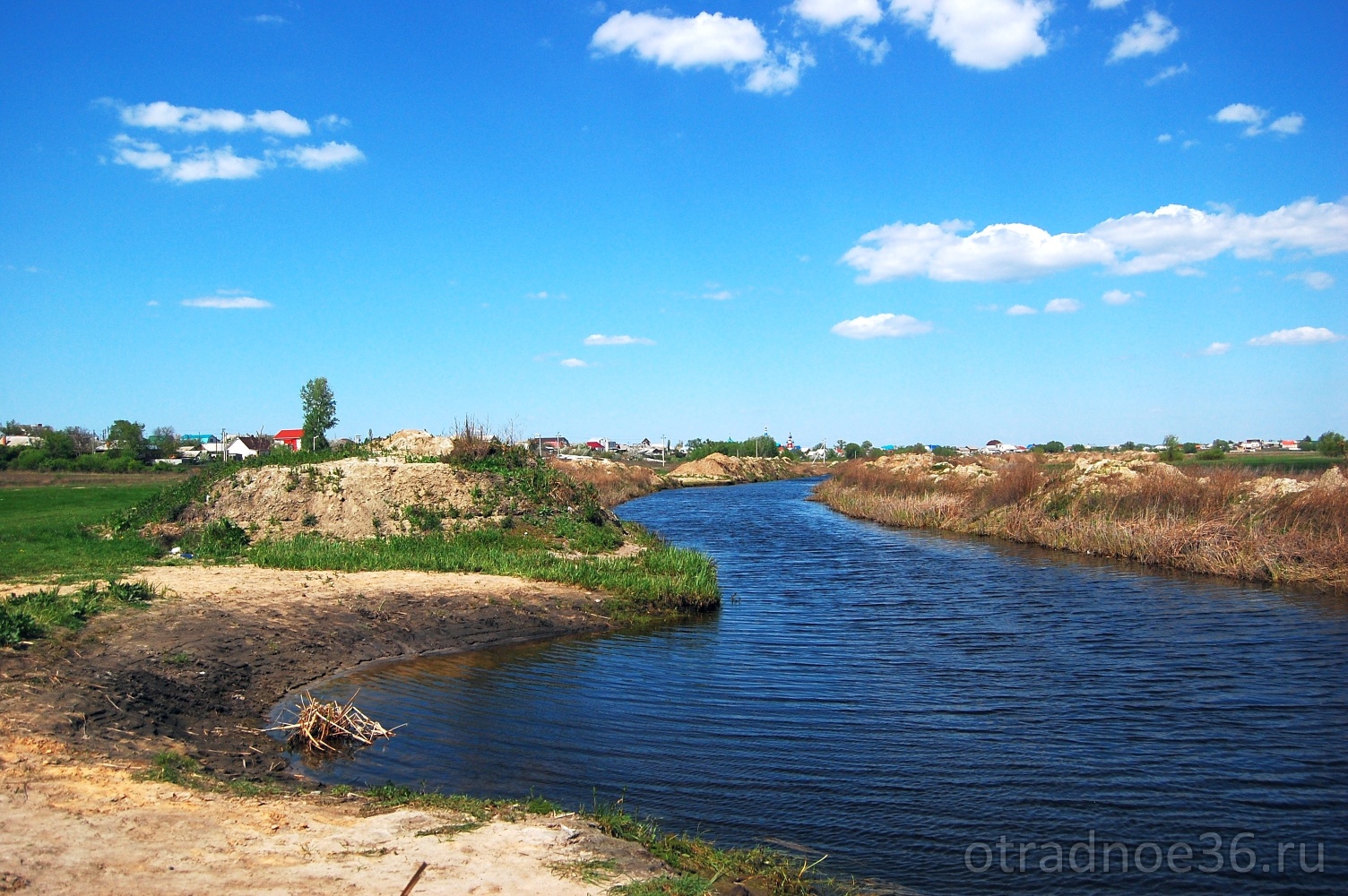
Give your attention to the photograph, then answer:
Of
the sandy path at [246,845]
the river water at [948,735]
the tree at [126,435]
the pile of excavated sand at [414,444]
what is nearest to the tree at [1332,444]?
the river water at [948,735]

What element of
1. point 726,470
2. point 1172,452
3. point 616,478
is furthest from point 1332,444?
point 726,470

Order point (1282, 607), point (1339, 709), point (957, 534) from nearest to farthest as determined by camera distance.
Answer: point (1339, 709) → point (1282, 607) → point (957, 534)

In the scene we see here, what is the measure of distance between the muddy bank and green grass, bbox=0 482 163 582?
1439 millimetres

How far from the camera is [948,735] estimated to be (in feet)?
37.8

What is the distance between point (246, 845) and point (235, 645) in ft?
24.9

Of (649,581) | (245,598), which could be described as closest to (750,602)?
(649,581)

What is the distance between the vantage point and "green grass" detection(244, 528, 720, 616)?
2005 centimetres

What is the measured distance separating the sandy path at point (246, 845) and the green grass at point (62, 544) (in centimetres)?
1014

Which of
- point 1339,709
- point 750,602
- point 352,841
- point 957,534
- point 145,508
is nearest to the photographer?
point 352,841

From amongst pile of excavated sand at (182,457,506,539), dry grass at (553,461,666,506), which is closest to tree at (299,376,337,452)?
dry grass at (553,461,666,506)

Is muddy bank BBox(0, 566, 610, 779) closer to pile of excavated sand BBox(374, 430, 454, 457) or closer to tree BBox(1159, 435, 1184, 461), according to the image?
pile of excavated sand BBox(374, 430, 454, 457)

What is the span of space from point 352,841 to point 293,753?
383 cm

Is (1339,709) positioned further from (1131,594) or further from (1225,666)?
(1131,594)

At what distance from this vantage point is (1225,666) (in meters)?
15.0
